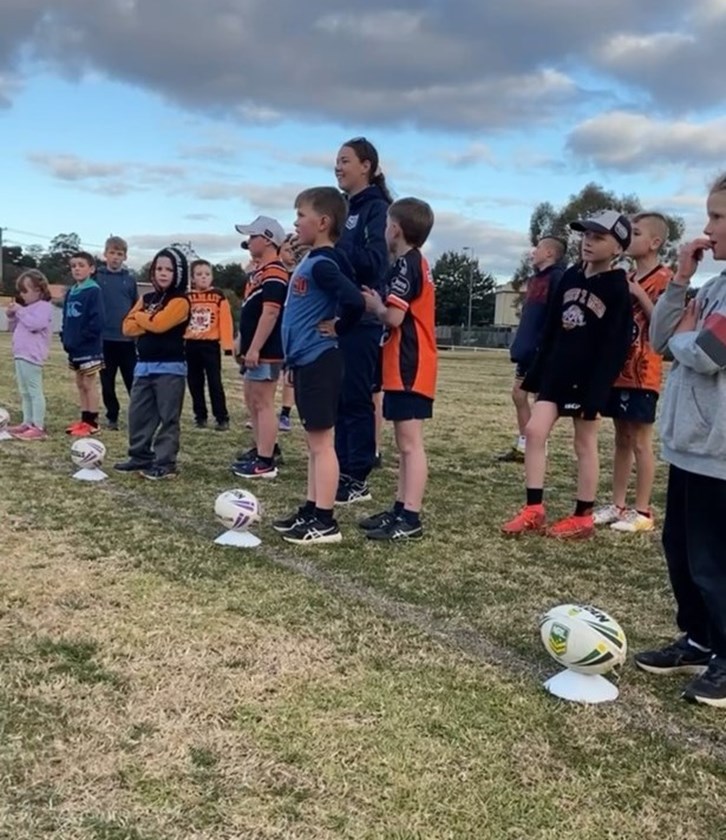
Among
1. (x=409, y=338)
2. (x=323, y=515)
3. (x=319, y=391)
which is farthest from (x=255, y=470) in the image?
(x=409, y=338)

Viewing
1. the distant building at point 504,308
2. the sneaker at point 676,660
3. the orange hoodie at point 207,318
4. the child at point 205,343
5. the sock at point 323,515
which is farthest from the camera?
the distant building at point 504,308

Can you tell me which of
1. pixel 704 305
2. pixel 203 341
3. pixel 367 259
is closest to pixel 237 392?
pixel 203 341

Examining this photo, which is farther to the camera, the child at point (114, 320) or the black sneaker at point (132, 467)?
the child at point (114, 320)

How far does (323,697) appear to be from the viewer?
2.94 meters

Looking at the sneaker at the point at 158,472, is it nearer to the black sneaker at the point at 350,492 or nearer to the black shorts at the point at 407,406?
the black sneaker at the point at 350,492

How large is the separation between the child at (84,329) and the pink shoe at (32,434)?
0.31 meters

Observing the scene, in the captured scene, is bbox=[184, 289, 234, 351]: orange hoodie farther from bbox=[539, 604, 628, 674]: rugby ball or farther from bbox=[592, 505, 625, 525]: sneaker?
bbox=[539, 604, 628, 674]: rugby ball

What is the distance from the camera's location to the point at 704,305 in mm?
3227

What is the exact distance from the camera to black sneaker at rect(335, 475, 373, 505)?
6051 mm

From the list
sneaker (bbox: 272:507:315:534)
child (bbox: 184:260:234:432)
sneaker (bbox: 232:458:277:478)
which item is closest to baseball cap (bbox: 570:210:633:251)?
sneaker (bbox: 272:507:315:534)

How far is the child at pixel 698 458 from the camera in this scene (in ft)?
9.99

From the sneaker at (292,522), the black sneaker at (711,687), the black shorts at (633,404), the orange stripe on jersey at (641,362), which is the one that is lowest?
the black sneaker at (711,687)

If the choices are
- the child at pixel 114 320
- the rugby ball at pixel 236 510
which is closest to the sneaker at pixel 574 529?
the rugby ball at pixel 236 510

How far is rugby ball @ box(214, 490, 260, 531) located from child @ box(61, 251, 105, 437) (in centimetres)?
416
